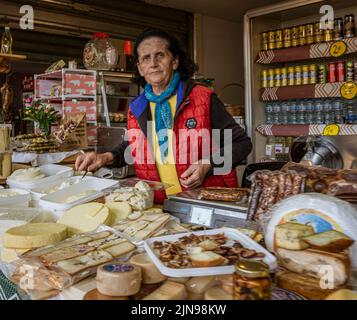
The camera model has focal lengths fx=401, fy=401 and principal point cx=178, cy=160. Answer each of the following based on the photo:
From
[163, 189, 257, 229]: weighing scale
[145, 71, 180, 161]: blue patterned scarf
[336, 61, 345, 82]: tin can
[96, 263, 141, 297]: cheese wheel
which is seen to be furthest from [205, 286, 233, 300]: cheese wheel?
[336, 61, 345, 82]: tin can

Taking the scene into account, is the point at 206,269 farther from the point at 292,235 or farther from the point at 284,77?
the point at 284,77

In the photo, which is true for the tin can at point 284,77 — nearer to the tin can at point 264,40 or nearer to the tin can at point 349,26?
the tin can at point 264,40

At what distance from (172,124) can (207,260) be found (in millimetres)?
1443

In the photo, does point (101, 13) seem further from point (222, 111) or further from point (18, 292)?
point (18, 292)

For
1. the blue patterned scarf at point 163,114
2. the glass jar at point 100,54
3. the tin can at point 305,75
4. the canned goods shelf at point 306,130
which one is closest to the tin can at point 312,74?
the tin can at point 305,75

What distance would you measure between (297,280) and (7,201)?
3.88ft

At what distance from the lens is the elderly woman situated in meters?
2.19

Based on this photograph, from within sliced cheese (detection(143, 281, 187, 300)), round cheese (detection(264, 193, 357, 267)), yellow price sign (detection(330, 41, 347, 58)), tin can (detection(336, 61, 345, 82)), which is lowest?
sliced cheese (detection(143, 281, 187, 300))

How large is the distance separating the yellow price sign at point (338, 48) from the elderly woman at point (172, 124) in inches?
96.9

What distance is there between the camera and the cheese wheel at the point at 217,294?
0.76 meters

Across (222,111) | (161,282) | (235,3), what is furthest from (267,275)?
(235,3)

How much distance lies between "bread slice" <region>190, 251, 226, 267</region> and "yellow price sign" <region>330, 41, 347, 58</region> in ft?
12.6

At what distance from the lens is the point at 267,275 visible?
2.26 feet

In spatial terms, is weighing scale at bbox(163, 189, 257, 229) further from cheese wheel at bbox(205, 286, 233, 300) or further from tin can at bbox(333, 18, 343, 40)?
tin can at bbox(333, 18, 343, 40)
